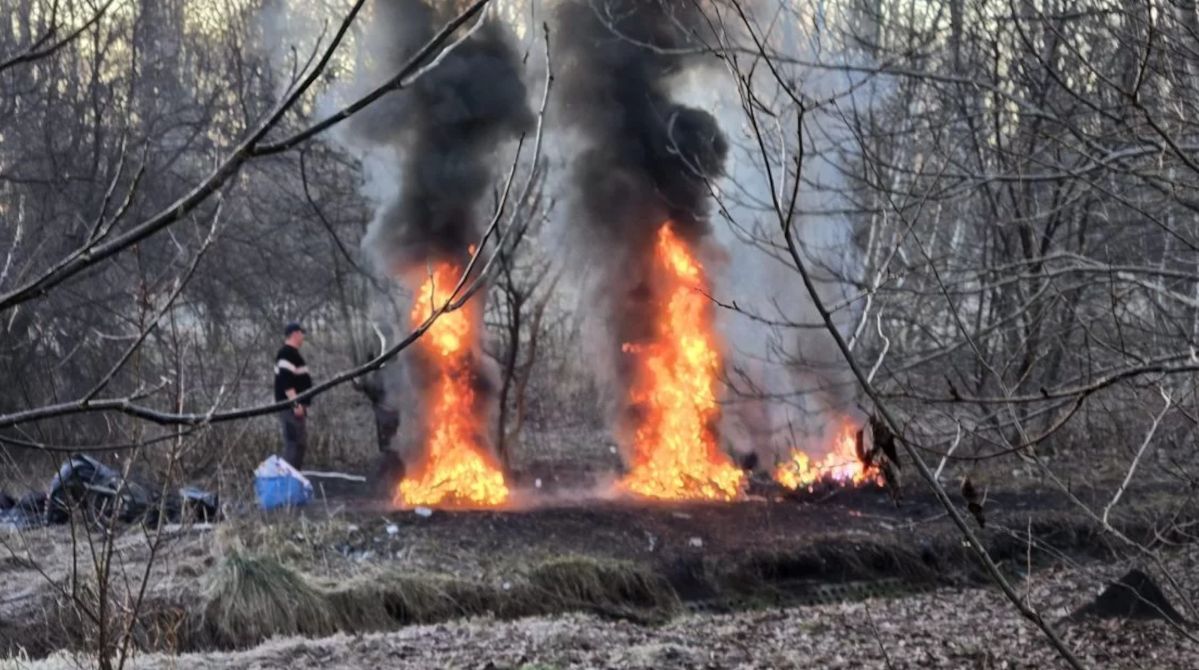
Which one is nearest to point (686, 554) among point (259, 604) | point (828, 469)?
point (828, 469)

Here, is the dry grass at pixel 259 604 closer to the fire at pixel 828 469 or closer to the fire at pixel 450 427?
the fire at pixel 450 427

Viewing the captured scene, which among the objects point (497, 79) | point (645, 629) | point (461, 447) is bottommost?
point (645, 629)

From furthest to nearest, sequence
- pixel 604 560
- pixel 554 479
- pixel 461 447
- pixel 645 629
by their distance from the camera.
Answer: pixel 554 479 < pixel 461 447 < pixel 604 560 < pixel 645 629

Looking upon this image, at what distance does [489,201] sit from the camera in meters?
15.1

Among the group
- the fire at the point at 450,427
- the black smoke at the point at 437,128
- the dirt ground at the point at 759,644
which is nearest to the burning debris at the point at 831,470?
the dirt ground at the point at 759,644

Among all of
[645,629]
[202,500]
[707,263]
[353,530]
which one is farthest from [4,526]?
[707,263]

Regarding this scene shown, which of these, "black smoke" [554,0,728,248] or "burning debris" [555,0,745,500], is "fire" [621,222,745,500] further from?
"black smoke" [554,0,728,248]

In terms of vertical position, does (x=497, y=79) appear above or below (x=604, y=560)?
above

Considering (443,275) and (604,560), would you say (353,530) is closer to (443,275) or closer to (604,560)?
(604,560)

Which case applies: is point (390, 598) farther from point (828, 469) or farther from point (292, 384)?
point (828, 469)

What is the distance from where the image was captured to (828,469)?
13578 mm

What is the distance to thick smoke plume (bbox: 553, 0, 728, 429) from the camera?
15195mm

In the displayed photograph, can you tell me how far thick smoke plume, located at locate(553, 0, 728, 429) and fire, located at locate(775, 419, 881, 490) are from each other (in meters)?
2.43

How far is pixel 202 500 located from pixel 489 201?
5.69m
